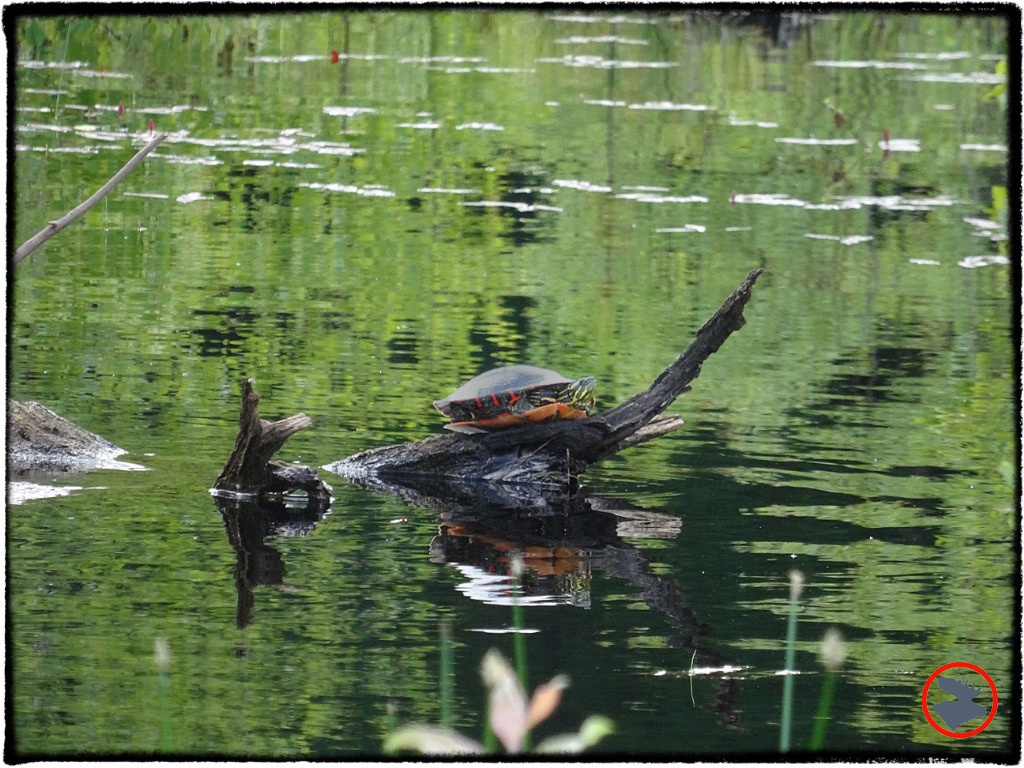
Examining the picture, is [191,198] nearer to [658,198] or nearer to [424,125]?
[424,125]

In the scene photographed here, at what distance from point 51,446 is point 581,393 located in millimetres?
2525

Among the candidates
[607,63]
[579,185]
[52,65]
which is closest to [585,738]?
[579,185]

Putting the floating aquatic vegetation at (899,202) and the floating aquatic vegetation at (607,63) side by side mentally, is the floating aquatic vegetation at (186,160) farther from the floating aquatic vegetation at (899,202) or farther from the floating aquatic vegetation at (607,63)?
the floating aquatic vegetation at (607,63)

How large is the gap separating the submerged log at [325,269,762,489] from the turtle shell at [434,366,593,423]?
0.13m

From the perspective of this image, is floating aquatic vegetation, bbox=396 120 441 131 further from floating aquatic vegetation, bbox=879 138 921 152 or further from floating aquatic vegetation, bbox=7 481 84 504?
floating aquatic vegetation, bbox=7 481 84 504

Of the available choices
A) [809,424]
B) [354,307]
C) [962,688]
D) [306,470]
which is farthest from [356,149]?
[962,688]

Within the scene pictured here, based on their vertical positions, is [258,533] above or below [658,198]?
below

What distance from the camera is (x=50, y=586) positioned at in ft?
20.1

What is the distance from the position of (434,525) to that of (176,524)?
1.11 meters

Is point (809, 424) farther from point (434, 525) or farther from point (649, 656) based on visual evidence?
point (649, 656)

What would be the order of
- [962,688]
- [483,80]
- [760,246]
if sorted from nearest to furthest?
[962,688], [760,246], [483,80]

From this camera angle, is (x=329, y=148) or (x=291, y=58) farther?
(x=291, y=58)

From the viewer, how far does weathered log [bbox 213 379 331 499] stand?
7.19 metres

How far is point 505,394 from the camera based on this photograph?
7762 millimetres
